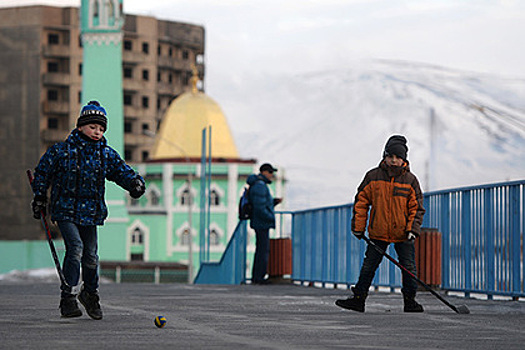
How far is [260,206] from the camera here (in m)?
18.8

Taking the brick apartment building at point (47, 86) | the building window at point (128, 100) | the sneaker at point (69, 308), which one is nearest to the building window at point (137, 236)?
the brick apartment building at point (47, 86)

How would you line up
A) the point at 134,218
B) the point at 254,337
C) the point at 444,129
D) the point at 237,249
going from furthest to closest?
the point at 444,129 < the point at 134,218 < the point at 237,249 < the point at 254,337

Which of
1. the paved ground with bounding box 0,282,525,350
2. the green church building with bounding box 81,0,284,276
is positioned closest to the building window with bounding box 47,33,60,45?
the green church building with bounding box 81,0,284,276

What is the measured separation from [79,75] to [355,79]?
42.7 metres

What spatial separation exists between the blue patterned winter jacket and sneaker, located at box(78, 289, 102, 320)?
0.57 m

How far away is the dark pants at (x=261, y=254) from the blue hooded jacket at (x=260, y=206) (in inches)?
5.9

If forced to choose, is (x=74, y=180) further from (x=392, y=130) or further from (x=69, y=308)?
(x=392, y=130)

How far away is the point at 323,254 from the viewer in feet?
64.8

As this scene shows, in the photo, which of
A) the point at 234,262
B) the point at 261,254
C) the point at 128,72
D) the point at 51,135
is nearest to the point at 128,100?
the point at 128,72

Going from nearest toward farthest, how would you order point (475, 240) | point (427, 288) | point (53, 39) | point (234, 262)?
1. point (427, 288)
2. point (475, 240)
3. point (234, 262)
4. point (53, 39)

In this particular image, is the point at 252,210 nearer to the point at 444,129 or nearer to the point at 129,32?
the point at 129,32

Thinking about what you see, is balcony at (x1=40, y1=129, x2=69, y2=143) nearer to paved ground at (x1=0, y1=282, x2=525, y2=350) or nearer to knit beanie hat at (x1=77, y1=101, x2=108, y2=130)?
paved ground at (x1=0, y1=282, x2=525, y2=350)

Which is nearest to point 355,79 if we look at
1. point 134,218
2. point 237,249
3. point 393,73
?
point 393,73

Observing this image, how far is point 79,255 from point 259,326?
156cm
